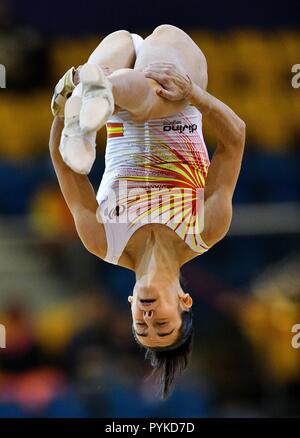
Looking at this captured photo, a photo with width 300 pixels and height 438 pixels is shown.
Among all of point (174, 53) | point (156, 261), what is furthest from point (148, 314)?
point (174, 53)

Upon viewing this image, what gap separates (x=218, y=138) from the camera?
420 cm

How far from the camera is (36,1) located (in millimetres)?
9742

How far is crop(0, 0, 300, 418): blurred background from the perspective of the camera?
8.03 meters

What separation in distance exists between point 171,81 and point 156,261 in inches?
35.6

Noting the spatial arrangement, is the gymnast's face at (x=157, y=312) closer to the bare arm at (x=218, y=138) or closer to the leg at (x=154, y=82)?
the bare arm at (x=218, y=138)

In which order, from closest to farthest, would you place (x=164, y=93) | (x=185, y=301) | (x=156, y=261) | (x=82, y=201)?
(x=164, y=93) → (x=156, y=261) → (x=82, y=201) → (x=185, y=301)

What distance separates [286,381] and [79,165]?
5.53 meters

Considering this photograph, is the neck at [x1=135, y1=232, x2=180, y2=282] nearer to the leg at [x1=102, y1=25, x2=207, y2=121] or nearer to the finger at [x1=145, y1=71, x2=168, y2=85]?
the leg at [x1=102, y1=25, x2=207, y2=121]

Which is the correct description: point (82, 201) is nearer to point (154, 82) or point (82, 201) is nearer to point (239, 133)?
point (154, 82)

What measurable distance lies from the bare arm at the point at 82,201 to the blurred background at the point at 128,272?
3.27 meters

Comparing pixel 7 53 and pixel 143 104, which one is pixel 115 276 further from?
pixel 143 104

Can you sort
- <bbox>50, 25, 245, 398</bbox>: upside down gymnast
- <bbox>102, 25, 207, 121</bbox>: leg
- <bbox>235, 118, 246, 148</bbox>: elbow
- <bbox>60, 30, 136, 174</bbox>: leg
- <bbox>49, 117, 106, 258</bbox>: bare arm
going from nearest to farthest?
<bbox>60, 30, 136, 174</bbox>: leg < <bbox>102, 25, 207, 121</bbox>: leg < <bbox>50, 25, 245, 398</bbox>: upside down gymnast < <bbox>235, 118, 246, 148</bbox>: elbow < <bbox>49, 117, 106, 258</bbox>: bare arm

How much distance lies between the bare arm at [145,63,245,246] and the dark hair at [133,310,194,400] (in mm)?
519
